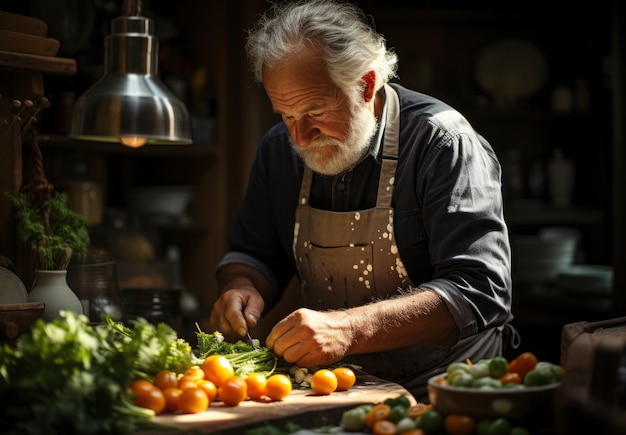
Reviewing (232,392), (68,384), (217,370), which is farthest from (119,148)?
(68,384)

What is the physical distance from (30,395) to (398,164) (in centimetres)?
137

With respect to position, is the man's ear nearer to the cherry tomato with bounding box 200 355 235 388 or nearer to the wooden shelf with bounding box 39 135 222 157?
the cherry tomato with bounding box 200 355 235 388

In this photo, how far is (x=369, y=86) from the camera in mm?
2643

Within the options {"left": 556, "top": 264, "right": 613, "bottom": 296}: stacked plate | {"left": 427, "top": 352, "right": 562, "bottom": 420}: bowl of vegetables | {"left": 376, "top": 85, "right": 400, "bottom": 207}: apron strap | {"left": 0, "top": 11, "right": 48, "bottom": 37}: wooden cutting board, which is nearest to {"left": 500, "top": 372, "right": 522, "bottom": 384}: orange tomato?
{"left": 427, "top": 352, "right": 562, "bottom": 420}: bowl of vegetables

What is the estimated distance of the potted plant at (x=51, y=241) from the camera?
2428mm

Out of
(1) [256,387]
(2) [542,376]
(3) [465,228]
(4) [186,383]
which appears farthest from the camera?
(3) [465,228]

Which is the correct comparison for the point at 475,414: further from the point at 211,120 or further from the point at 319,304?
the point at 211,120

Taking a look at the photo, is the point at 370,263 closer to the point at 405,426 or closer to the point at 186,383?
the point at 186,383

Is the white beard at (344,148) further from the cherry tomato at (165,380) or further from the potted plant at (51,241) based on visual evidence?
the cherry tomato at (165,380)

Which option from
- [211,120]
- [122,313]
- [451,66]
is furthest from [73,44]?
[451,66]

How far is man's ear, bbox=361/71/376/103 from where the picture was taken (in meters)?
2.62

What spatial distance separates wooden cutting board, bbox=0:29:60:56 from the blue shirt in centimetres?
75

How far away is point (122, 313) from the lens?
9.43 ft

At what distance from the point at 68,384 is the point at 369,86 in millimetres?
1405
